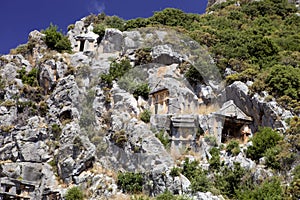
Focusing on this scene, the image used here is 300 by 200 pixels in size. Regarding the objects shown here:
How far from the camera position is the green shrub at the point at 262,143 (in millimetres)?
31922

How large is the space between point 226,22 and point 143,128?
26.8m

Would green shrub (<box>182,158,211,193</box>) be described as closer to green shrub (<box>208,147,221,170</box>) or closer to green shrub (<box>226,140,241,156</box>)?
green shrub (<box>208,147,221,170</box>)

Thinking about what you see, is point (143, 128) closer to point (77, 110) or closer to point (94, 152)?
point (94, 152)

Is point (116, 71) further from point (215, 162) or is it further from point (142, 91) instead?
point (215, 162)

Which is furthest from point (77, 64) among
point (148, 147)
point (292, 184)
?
point (292, 184)

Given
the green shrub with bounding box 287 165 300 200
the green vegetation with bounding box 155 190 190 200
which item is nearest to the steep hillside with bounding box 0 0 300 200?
the green shrub with bounding box 287 165 300 200

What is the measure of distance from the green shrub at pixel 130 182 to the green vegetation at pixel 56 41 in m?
21.7

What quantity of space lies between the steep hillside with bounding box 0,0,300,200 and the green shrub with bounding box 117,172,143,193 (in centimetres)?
8

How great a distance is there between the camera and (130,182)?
107ft

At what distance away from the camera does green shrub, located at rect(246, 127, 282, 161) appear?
Answer: 31.9 meters

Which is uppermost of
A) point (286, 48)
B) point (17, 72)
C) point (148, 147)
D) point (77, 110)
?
point (286, 48)

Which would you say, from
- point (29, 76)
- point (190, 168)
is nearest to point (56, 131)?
point (29, 76)

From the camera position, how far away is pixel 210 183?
101 feet

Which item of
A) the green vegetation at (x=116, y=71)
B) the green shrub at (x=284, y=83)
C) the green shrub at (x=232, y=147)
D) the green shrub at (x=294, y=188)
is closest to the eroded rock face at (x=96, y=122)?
the green shrub at (x=232, y=147)
